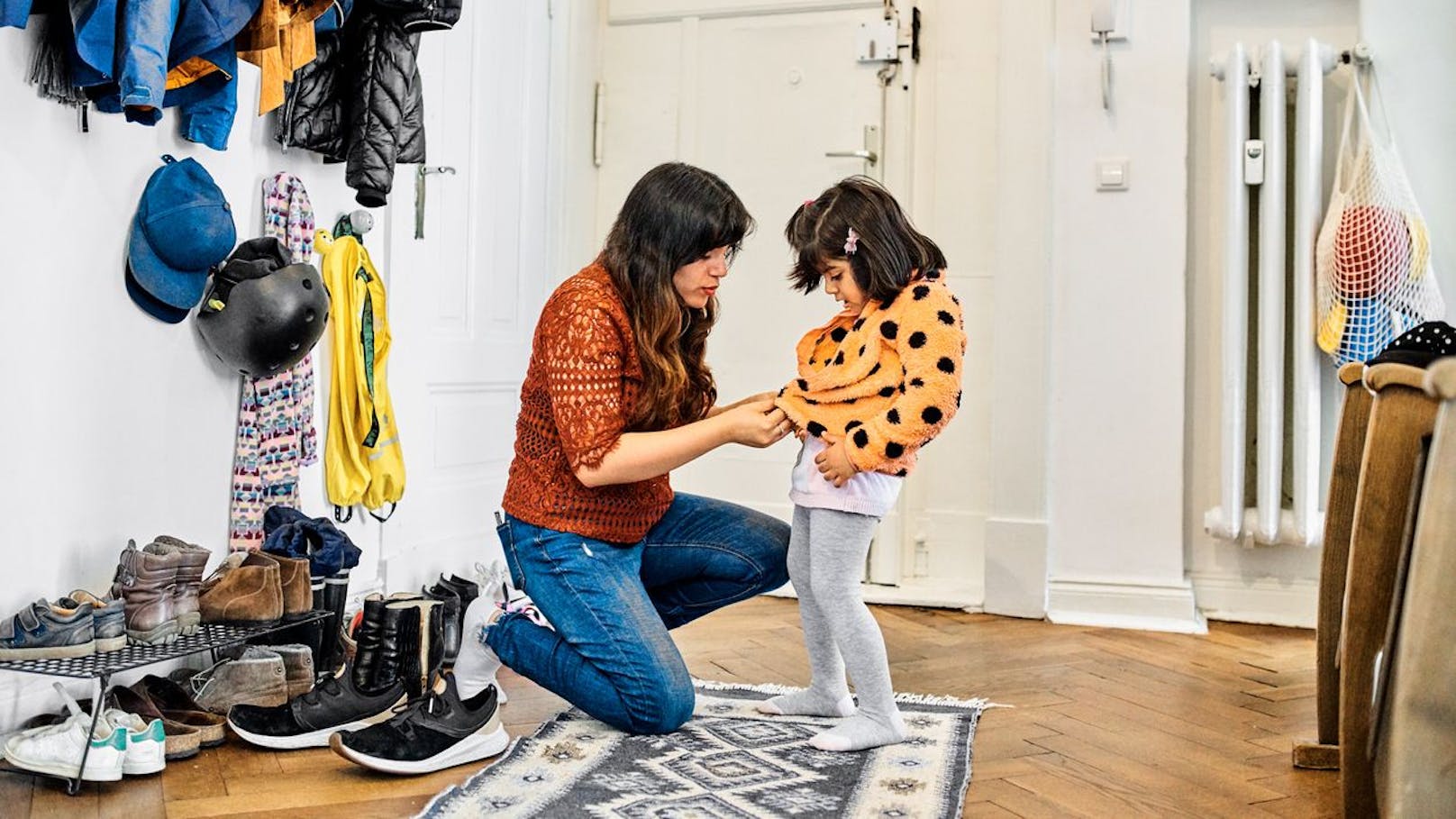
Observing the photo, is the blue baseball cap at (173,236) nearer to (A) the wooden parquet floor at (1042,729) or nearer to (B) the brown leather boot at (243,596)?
(B) the brown leather boot at (243,596)

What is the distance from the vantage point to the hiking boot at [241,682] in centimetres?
207

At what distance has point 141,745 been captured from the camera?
1772 mm

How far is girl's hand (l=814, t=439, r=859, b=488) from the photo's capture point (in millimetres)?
1847

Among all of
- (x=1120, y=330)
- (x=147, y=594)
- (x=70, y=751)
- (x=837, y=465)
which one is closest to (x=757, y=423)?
(x=837, y=465)

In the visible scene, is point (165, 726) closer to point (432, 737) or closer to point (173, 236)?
point (432, 737)

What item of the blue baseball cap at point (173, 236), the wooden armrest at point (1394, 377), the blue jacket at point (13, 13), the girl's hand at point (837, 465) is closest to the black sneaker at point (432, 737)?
the girl's hand at point (837, 465)

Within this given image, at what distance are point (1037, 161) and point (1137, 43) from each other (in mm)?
369

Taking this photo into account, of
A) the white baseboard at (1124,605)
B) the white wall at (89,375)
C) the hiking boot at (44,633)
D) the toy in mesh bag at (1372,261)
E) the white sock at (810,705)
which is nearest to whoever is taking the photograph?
the hiking boot at (44,633)

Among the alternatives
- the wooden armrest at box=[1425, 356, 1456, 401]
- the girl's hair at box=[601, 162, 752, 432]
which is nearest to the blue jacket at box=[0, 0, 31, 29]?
the girl's hair at box=[601, 162, 752, 432]

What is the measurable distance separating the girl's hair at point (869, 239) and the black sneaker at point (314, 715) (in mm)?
1002

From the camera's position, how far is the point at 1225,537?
315cm

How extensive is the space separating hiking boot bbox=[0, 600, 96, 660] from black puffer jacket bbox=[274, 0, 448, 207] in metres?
1.01

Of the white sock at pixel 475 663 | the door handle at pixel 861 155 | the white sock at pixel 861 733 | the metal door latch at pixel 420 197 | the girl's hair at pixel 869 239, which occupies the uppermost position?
the door handle at pixel 861 155

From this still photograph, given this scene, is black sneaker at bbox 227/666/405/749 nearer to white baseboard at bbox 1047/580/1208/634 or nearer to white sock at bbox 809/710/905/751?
white sock at bbox 809/710/905/751
